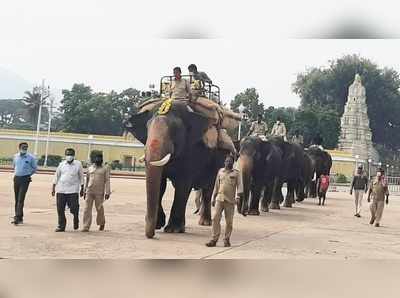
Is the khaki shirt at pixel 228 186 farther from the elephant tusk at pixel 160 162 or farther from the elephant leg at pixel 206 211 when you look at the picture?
the elephant leg at pixel 206 211

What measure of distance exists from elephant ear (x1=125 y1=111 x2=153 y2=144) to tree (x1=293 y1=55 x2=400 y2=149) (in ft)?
218

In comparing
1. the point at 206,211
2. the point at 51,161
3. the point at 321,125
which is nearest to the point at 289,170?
the point at 206,211

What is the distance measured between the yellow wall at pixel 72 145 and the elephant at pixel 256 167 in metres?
44.3

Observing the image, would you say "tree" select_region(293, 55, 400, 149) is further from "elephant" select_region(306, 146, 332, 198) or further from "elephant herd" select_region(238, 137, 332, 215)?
"elephant herd" select_region(238, 137, 332, 215)

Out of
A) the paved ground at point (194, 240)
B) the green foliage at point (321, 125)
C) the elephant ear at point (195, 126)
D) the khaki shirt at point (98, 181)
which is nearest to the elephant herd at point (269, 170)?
the paved ground at point (194, 240)

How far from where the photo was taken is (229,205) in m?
9.11

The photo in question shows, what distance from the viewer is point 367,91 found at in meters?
78.0

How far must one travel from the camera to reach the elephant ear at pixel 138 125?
11.3m

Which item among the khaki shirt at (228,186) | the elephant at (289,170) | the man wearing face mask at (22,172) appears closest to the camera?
the khaki shirt at (228,186)

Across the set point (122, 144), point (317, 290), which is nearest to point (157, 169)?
point (317, 290)

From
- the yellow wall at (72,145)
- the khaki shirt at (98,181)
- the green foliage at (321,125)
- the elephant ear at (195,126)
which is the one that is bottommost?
the khaki shirt at (98,181)

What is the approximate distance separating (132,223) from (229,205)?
332 cm

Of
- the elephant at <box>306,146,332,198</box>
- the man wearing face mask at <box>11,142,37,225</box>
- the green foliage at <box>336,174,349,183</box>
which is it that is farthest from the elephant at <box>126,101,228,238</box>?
the green foliage at <box>336,174,349,183</box>

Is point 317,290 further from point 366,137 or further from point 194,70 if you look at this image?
point 366,137
